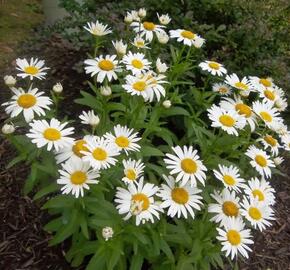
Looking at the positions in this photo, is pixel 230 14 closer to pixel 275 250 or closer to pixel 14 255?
pixel 275 250

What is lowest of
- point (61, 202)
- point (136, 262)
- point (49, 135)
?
point (136, 262)

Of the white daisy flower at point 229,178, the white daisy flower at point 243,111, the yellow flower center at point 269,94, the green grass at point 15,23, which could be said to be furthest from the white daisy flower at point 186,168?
the green grass at point 15,23

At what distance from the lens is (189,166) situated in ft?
6.98

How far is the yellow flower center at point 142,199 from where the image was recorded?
1993 mm

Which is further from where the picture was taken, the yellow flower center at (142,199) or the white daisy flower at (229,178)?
the white daisy flower at (229,178)

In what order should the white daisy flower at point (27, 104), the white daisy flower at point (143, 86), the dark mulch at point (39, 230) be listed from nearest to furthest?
the white daisy flower at point (27, 104), the white daisy flower at point (143, 86), the dark mulch at point (39, 230)

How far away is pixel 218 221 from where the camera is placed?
2.09 meters

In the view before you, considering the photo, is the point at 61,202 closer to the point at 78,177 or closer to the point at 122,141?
the point at 78,177

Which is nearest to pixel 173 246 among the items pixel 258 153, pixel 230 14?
pixel 258 153

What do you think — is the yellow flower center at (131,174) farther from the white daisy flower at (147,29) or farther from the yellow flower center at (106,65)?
the white daisy flower at (147,29)

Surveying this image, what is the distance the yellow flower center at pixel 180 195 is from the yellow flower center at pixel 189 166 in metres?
0.09

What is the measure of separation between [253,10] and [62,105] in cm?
184

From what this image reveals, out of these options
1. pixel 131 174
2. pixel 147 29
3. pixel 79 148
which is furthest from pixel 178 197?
pixel 147 29

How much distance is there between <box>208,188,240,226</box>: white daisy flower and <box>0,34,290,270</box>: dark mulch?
2.91ft
